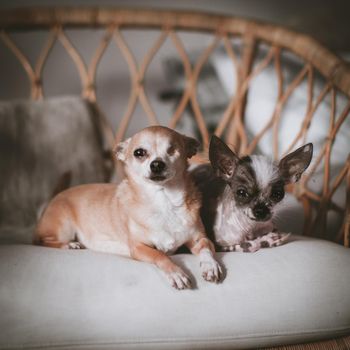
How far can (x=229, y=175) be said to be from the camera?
3.76ft

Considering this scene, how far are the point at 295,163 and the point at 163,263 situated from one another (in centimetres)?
48

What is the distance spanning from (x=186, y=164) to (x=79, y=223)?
0.48 m

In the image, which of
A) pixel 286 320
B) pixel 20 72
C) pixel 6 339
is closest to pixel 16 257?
pixel 6 339

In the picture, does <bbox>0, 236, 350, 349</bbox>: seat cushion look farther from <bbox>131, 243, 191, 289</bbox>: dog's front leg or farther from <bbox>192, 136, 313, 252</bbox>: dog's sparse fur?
<bbox>192, 136, 313, 252</bbox>: dog's sparse fur

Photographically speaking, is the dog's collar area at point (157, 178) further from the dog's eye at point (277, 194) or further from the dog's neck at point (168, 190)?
the dog's eye at point (277, 194)

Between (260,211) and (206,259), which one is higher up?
(260,211)

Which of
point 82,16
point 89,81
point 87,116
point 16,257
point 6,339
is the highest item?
point 82,16

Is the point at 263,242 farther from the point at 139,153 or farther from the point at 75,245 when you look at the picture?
the point at 75,245

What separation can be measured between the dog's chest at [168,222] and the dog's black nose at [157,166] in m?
0.13

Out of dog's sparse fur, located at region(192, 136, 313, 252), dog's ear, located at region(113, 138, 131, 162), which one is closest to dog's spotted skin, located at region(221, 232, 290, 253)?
dog's sparse fur, located at region(192, 136, 313, 252)

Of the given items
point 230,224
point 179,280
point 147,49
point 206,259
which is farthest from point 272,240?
point 147,49

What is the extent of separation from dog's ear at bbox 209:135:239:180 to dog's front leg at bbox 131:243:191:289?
0.30 meters

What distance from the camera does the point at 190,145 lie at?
1.20 m

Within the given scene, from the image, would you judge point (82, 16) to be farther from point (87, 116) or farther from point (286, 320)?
point (286, 320)
